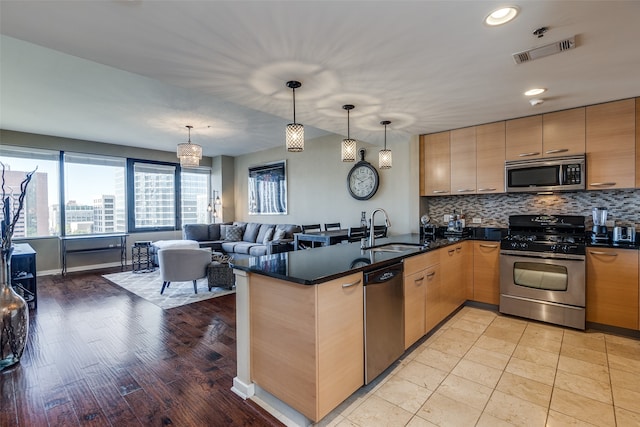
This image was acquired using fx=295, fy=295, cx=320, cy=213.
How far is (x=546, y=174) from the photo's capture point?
3312 millimetres

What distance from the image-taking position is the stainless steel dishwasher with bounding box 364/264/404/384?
196cm

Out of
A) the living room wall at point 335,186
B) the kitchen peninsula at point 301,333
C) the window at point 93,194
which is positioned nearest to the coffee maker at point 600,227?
the living room wall at point 335,186

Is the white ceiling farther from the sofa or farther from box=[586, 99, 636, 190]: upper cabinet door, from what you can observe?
the sofa

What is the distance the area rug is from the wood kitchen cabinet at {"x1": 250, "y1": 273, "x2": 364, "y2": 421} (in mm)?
2568

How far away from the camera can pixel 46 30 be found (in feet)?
5.44

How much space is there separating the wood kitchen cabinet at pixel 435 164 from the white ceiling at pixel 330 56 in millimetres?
377

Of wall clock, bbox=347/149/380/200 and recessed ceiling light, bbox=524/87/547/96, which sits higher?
recessed ceiling light, bbox=524/87/547/96

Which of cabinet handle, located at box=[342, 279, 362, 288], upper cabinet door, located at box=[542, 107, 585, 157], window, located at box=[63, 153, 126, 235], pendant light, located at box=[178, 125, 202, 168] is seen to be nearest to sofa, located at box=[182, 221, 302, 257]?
window, located at box=[63, 153, 126, 235]

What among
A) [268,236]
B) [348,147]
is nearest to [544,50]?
[348,147]

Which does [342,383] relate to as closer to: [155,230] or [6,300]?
[6,300]

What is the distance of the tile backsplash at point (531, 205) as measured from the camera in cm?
316

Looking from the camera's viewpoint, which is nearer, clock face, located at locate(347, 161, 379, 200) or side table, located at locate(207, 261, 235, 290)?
side table, located at locate(207, 261, 235, 290)

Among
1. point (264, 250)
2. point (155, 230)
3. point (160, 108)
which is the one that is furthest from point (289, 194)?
point (155, 230)

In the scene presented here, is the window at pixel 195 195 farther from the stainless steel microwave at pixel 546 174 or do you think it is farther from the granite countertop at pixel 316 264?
the stainless steel microwave at pixel 546 174
